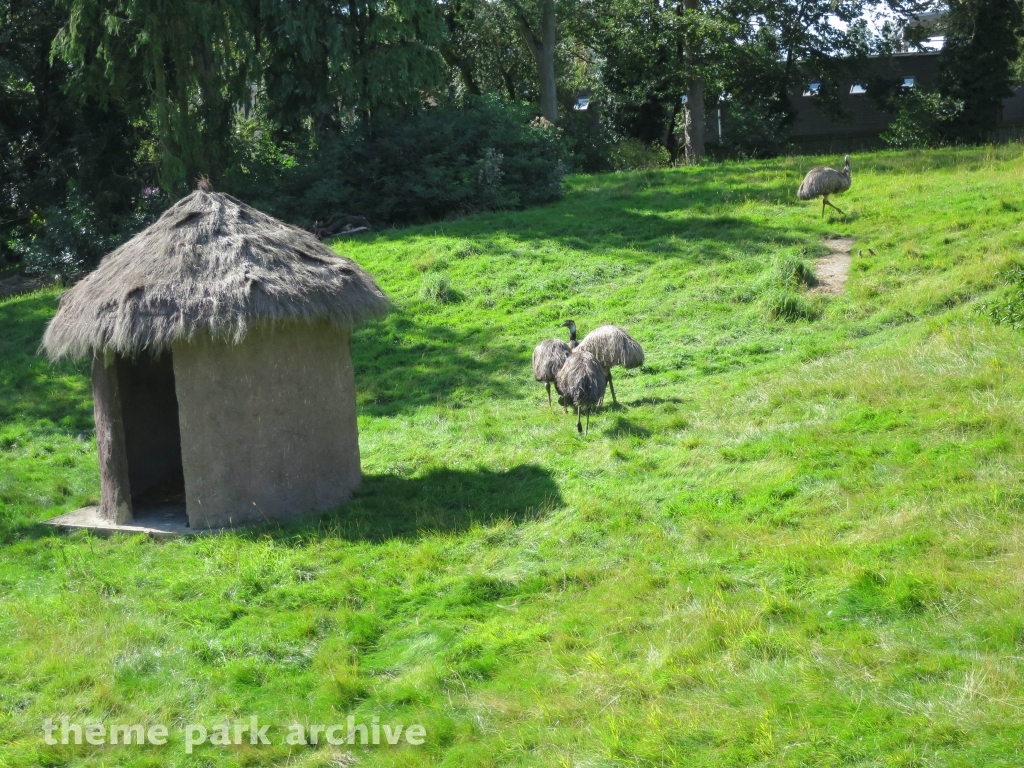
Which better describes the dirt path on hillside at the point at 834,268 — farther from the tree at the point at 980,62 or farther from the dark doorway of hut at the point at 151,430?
the tree at the point at 980,62

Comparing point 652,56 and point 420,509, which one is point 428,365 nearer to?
point 420,509

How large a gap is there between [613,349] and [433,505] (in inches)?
147

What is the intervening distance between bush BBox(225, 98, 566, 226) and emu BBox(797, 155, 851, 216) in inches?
257

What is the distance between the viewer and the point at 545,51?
31.8 meters

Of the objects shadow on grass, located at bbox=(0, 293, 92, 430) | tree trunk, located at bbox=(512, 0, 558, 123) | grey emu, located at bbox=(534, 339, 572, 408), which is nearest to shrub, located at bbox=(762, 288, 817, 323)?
grey emu, located at bbox=(534, 339, 572, 408)

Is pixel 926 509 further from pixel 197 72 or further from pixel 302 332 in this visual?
pixel 197 72

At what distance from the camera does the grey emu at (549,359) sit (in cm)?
1221

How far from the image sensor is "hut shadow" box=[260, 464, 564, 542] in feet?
29.6

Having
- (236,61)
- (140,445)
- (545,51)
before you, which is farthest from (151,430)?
(545,51)

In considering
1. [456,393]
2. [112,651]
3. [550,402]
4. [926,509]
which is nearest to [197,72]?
[456,393]

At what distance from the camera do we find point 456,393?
45.7ft

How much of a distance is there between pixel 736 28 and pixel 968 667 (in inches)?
975

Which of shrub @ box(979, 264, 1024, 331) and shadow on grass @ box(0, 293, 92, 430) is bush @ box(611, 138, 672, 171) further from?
shrub @ box(979, 264, 1024, 331)

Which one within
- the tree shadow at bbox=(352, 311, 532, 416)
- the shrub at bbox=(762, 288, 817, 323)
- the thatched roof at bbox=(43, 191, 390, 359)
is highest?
the thatched roof at bbox=(43, 191, 390, 359)
